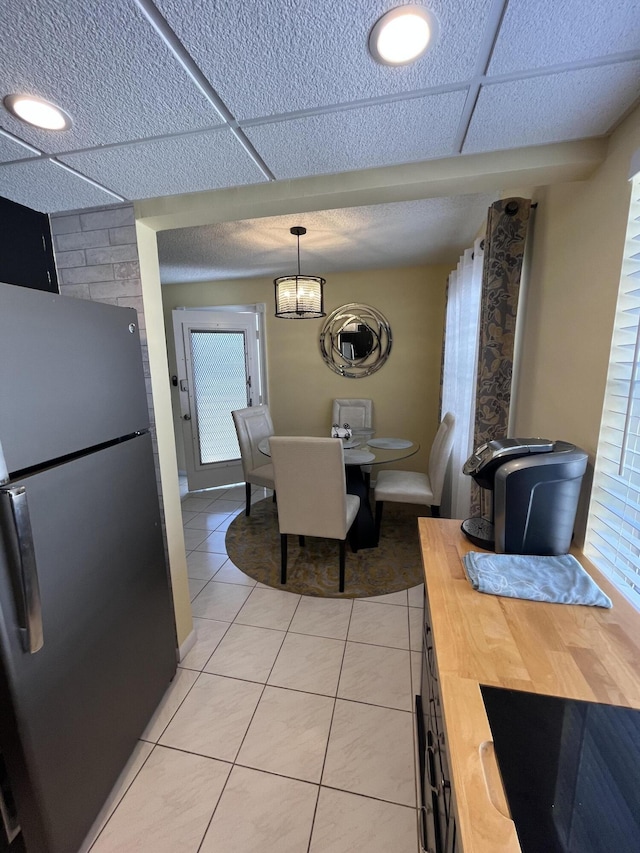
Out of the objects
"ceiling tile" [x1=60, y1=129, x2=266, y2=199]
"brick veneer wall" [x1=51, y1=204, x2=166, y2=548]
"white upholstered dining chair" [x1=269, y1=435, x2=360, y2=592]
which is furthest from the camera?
"white upholstered dining chair" [x1=269, y1=435, x2=360, y2=592]

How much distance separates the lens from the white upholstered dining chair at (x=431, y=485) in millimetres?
2596

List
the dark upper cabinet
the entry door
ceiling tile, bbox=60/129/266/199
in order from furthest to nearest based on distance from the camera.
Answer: the entry door
the dark upper cabinet
ceiling tile, bbox=60/129/266/199

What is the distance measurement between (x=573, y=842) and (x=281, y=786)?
1.16m

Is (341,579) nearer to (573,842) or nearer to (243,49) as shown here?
(573,842)

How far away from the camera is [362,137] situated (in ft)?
3.50

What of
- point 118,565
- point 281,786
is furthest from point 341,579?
point 118,565

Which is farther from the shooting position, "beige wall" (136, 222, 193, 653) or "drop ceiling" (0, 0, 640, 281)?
"beige wall" (136, 222, 193, 653)

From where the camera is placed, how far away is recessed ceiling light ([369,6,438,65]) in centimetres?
67

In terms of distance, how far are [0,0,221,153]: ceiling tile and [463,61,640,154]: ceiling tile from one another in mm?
761

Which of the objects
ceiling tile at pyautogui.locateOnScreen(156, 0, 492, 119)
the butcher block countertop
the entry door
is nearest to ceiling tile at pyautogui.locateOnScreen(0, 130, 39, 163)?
ceiling tile at pyautogui.locateOnScreen(156, 0, 492, 119)

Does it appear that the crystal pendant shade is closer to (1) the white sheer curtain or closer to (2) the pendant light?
(2) the pendant light

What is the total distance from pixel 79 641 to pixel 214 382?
331 centimetres

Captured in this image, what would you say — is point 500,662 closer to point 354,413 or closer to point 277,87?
point 277,87

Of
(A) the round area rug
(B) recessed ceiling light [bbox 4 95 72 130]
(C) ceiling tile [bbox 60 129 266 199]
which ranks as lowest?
(A) the round area rug
